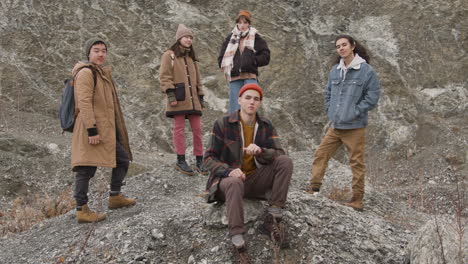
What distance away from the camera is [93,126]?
4.92 meters

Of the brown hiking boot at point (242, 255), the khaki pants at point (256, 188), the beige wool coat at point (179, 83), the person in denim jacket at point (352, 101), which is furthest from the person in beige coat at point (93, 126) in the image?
the person in denim jacket at point (352, 101)

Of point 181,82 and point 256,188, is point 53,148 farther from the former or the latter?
point 256,188

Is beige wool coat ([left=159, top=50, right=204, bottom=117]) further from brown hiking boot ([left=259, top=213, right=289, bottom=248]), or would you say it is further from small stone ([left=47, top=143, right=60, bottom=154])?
small stone ([left=47, top=143, right=60, bottom=154])

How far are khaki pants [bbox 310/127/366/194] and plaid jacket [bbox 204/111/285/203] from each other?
1.77 m

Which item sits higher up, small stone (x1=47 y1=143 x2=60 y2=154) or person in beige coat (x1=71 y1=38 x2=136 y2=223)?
person in beige coat (x1=71 y1=38 x2=136 y2=223)

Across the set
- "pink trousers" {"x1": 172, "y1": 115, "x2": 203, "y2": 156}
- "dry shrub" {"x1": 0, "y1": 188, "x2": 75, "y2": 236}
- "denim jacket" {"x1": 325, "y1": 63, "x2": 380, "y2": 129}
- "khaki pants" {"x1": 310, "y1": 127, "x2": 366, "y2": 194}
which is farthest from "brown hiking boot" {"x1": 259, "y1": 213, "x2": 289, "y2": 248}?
"dry shrub" {"x1": 0, "y1": 188, "x2": 75, "y2": 236}

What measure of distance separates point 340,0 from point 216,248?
13747mm

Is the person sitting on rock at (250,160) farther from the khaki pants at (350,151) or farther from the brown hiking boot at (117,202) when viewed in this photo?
the brown hiking boot at (117,202)

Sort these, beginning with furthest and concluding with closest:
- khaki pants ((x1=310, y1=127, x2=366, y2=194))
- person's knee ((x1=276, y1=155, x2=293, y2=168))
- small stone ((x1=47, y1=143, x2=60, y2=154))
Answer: small stone ((x1=47, y1=143, x2=60, y2=154)), khaki pants ((x1=310, y1=127, x2=366, y2=194)), person's knee ((x1=276, y1=155, x2=293, y2=168))

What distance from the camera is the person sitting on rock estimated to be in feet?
13.2

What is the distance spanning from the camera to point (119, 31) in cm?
1440

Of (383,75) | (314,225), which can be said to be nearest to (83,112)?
(314,225)

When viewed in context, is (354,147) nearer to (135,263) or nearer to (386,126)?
(135,263)

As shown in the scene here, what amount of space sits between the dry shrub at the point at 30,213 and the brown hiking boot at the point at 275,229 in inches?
158
